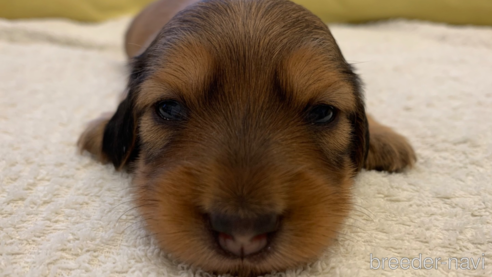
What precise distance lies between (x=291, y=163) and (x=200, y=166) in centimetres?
31

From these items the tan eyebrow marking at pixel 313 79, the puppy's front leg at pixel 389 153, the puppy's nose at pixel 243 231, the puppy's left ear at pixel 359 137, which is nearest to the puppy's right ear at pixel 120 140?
the tan eyebrow marking at pixel 313 79

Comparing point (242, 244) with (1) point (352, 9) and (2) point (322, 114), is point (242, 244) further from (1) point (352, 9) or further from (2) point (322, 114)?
(1) point (352, 9)

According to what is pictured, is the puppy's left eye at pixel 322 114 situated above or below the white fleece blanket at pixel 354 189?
above

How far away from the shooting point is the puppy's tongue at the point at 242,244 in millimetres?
1215

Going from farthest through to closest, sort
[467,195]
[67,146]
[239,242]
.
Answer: [67,146] < [467,195] < [239,242]

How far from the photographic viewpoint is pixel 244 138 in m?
1.48

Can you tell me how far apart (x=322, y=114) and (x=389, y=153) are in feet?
1.98

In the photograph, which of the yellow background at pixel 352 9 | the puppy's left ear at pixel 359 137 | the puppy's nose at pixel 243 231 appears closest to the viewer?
the puppy's nose at pixel 243 231

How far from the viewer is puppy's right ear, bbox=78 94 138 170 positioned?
2.00m

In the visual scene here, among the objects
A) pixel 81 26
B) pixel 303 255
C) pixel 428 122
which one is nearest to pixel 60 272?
pixel 303 255

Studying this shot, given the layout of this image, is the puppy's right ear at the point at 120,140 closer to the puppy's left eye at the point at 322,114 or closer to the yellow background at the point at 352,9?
the puppy's left eye at the point at 322,114

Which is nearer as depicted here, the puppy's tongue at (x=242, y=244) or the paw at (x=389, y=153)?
the puppy's tongue at (x=242, y=244)

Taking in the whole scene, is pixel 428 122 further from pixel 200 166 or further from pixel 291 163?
pixel 200 166

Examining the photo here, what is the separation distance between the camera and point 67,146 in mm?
2270
